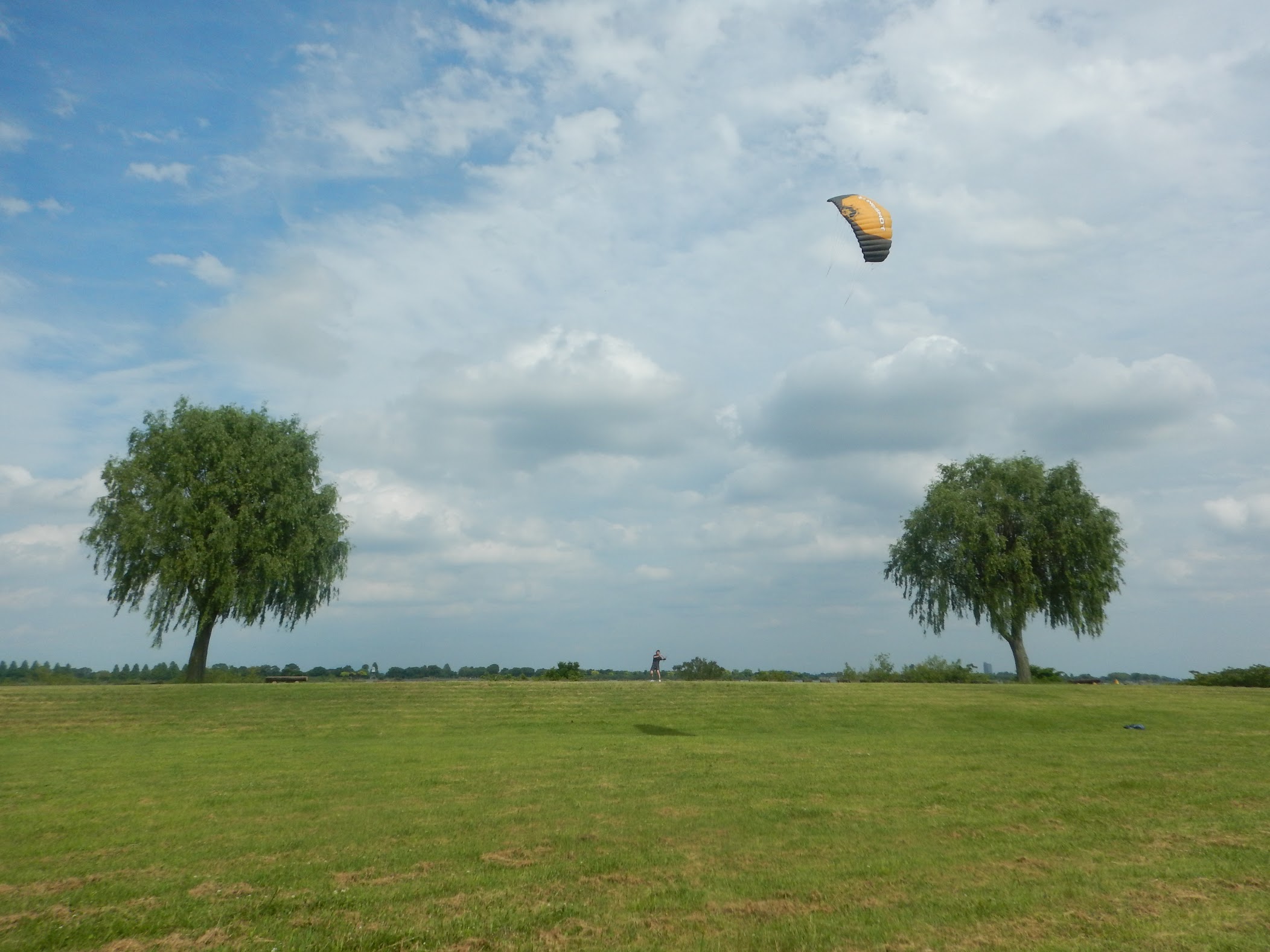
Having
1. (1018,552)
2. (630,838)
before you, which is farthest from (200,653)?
(1018,552)

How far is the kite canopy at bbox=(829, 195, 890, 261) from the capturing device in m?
26.1

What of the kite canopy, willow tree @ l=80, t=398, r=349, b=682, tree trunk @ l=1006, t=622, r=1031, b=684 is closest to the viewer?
the kite canopy

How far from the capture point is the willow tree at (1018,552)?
138ft

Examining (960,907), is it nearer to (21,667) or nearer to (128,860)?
(128,860)

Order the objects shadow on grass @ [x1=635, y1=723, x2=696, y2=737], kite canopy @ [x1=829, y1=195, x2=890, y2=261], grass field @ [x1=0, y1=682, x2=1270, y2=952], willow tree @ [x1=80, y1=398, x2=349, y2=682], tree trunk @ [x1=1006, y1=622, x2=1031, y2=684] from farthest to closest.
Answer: tree trunk @ [x1=1006, y1=622, x2=1031, y2=684] < willow tree @ [x1=80, y1=398, x2=349, y2=682] < kite canopy @ [x1=829, y1=195, x2=890, y2=261] < shadow on grass @ [x1=635, y1=723, x2=696, y2=737] < grass field @ [x1=0, y1=682, x2=1270, y2=952]

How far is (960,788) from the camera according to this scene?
48.5 feet

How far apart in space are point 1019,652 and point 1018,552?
6.05 meters

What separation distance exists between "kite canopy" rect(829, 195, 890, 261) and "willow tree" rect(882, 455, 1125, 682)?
68.3 feet

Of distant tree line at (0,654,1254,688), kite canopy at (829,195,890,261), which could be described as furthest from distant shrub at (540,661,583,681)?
kite canopy at (829,195,890,261)

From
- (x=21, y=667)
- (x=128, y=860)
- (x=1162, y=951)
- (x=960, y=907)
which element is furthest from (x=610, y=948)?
(x=21, y=667)

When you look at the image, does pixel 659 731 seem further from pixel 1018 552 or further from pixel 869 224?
pixel 1018 552

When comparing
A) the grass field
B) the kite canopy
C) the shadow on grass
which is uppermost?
the kite canopy

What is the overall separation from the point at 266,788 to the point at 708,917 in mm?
10703

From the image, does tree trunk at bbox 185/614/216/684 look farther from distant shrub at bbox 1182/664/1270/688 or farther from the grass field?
distant shrub at bbox 1182/664/1270/688
